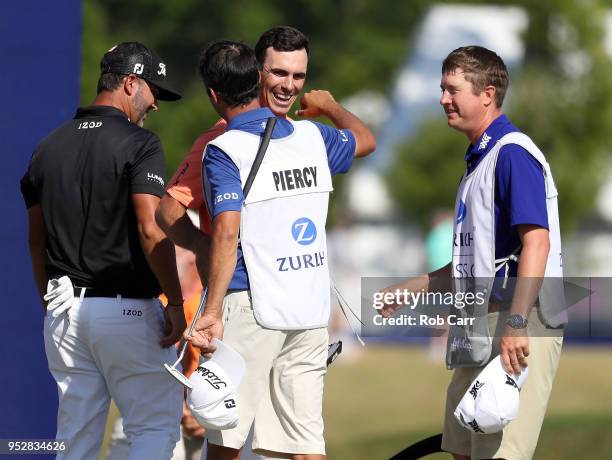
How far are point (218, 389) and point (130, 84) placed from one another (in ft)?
4.68

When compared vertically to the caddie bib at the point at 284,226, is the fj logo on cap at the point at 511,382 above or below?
below

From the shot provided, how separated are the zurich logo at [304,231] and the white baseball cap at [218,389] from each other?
52cm

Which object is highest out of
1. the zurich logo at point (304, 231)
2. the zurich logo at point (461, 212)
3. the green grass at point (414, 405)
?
the zurich logo at point (461, 212)

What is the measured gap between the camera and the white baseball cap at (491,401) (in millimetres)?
5152

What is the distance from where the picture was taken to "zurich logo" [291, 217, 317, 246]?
5398 mm

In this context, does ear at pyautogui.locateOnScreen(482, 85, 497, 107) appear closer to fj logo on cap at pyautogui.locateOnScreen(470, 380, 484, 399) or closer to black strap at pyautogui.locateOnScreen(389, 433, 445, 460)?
fj logo on cap at pyautogui.locateOnScreen(470, 380, 484, 399)

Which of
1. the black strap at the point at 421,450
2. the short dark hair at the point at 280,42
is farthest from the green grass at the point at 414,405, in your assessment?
the short dark hair at the point at 280,42

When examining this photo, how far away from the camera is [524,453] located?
539 cm

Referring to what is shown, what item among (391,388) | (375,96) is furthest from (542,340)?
(375,96)

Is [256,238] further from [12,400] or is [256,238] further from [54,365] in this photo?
[12,400]

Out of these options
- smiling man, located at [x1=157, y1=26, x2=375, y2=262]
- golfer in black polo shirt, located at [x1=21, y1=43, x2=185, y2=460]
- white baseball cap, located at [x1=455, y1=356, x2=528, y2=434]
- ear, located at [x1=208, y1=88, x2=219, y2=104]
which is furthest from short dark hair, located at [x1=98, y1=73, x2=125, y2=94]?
white baseball cap, located at [x1=455, y1=356, x2=528, y2=434]

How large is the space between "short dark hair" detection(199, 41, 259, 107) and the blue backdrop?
146 cm

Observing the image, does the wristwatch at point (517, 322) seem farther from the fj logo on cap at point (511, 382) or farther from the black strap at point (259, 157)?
the black strap at point (259, 157)

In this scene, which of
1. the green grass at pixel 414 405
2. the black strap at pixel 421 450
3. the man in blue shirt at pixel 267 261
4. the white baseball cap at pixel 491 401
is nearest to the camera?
the white baseball cap at pixel 491 401
